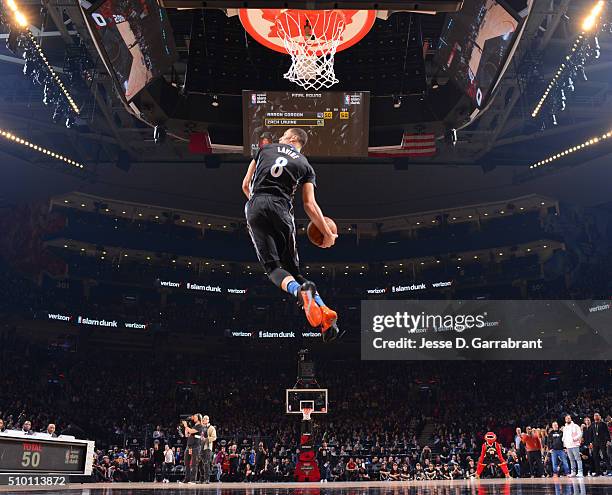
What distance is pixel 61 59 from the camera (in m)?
18.0

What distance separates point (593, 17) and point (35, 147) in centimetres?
1792

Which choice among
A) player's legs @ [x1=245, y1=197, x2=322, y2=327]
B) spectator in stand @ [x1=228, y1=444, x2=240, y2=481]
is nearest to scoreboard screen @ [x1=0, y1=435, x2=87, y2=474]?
player's legs @ [x1=245, y1=197, x2=322, y2=327]

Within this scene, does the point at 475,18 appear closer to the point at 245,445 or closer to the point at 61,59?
the point at 61,59

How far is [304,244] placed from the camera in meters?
35.4

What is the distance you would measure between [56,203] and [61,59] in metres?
15.1

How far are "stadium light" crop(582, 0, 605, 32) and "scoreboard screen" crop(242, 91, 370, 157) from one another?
5.74 metres

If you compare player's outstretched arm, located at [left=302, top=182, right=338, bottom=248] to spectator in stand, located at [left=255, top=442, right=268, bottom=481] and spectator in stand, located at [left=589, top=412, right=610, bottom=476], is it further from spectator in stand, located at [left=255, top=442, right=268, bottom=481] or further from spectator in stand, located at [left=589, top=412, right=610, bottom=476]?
spectator in stand, located at [left=255, top=442, right=268, bottom=481]

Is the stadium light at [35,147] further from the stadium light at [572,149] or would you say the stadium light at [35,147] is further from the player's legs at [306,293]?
the stadium light at [572,149]

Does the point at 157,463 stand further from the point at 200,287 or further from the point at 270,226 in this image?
the point at 270,226

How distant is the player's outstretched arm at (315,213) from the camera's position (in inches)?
209

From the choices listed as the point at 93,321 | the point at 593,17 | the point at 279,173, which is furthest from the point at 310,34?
the point at 93,321

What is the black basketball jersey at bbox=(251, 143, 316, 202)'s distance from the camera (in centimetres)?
535

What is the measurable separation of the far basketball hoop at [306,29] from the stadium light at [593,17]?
6.20 metres

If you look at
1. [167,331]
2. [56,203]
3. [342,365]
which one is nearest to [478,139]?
[342,365]
